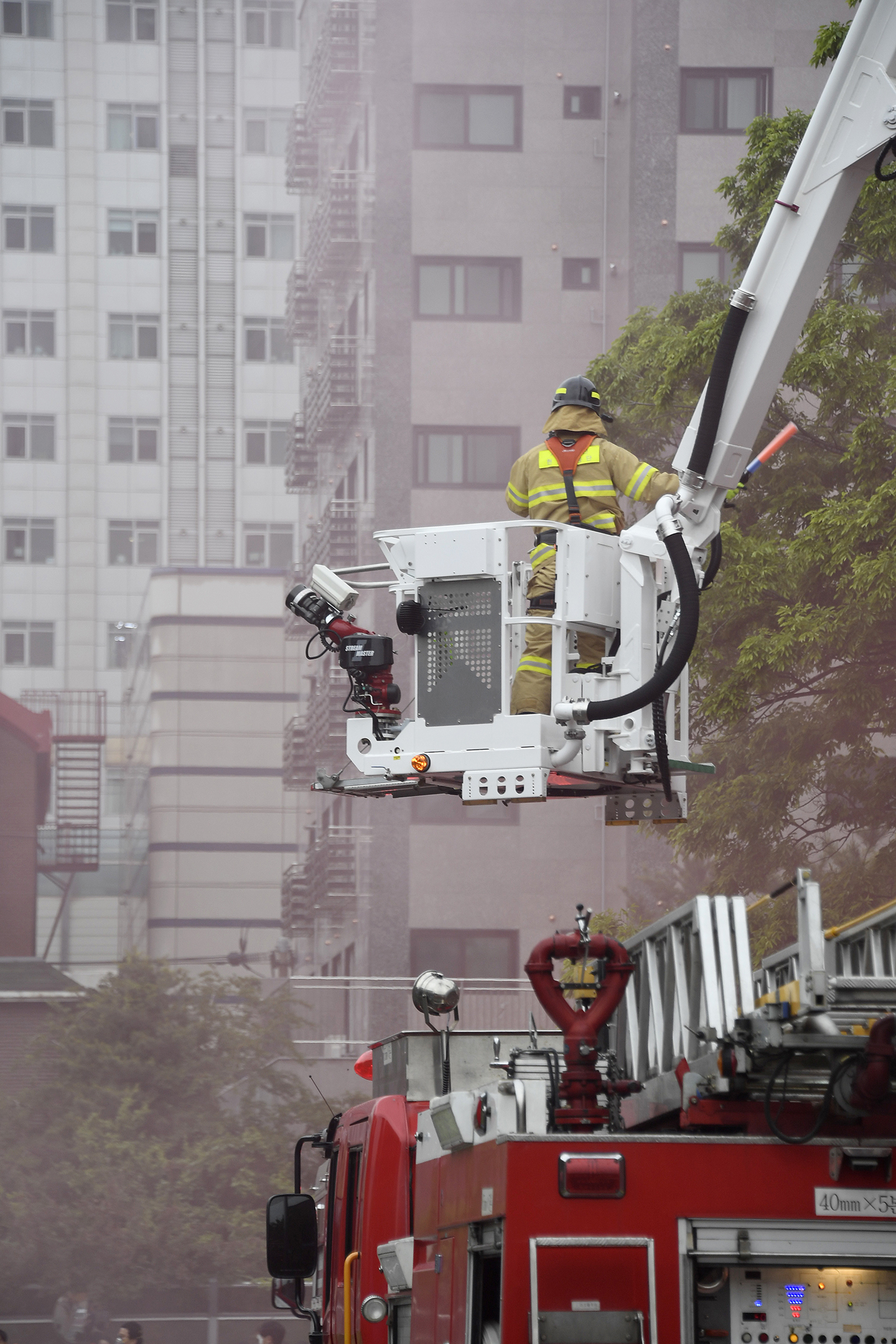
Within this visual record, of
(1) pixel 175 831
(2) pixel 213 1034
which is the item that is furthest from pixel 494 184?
(1) pixel 175 831

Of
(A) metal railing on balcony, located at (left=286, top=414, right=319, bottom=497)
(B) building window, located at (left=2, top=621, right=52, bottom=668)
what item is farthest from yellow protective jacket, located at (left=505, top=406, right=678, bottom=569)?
(B) building window, located at (left=2, top=621, right=52, bottom=668)

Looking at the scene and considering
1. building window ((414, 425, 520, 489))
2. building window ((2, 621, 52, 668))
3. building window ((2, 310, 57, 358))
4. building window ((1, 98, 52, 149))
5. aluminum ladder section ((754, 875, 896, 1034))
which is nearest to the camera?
aluminum ladder section ((754, 875, 896, 1034))

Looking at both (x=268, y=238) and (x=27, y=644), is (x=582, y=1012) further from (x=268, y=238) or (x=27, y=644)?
(x=268, y=238)

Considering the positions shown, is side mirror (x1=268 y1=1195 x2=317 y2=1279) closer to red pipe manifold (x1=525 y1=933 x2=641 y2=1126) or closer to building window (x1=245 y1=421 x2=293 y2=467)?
red pipe manifold (x1=525 y1=933 x2=641 y2=1126)

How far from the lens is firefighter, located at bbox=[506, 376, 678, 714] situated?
9.23 metres

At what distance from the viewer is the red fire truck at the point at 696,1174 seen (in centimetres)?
545

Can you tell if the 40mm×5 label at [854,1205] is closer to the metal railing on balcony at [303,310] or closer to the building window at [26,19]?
the metal railing on balcony at [303,310]

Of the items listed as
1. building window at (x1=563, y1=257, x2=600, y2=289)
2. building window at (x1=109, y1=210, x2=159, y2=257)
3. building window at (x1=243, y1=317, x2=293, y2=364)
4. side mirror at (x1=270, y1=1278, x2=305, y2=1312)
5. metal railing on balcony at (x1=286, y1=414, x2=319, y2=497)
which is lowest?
side mirror at (x1=270, y1=1278, x2=305, y2=1312)

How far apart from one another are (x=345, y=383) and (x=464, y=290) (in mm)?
3514

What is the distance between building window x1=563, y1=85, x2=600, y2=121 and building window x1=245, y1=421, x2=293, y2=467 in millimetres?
46543

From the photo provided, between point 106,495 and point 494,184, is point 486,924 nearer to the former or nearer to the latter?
point 494,184

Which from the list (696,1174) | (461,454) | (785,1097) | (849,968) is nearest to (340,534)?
(461,454)

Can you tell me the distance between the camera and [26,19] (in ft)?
291

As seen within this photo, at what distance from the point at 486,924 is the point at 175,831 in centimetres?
3163
